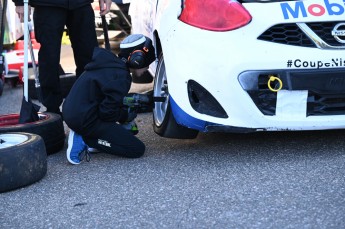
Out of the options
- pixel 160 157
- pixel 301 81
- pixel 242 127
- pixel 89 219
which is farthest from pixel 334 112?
pixel 89 219

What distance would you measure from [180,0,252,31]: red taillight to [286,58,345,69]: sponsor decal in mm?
379

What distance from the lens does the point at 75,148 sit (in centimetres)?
459

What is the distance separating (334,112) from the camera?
4.23 metres

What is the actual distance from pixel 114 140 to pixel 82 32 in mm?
1289

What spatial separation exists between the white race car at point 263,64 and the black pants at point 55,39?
1.37 metres

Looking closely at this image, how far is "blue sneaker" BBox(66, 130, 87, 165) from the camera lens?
4566mm

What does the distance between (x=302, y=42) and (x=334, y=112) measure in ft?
→ 1.66

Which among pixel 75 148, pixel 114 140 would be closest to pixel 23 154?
pixel 75 148

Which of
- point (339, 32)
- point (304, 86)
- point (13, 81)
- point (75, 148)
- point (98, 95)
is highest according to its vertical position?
point (339, 32)

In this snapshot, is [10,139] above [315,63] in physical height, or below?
below

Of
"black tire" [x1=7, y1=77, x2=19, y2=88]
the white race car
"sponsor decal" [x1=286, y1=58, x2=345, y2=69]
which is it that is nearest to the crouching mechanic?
the white race car

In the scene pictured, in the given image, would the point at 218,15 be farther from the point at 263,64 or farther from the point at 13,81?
the point at 13,81

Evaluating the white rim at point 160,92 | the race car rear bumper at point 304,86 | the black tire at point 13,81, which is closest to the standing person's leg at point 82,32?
the white rim at point 160,92

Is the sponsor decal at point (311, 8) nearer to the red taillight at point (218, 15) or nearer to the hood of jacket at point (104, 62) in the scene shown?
the red taillight at point (218, 15)
